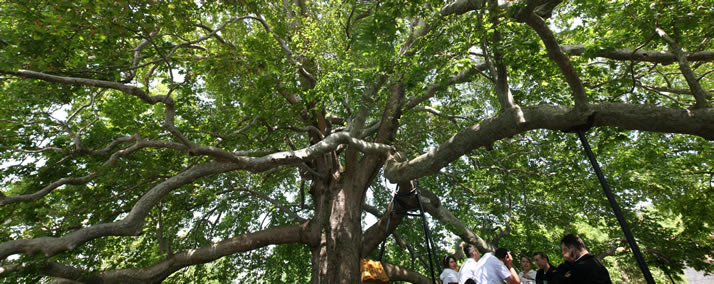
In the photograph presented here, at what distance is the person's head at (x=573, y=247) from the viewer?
3440 millimetres

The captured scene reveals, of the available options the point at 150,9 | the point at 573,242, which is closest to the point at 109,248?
the point at 150,9

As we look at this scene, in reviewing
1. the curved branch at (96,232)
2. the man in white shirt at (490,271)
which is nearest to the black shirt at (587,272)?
the man in white shirt at (490,271)

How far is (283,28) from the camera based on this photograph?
7.60m

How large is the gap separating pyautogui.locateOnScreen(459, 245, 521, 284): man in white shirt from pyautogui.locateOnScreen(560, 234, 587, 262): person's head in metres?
0.68

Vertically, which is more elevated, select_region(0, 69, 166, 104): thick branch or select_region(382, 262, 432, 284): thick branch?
select_region(0, 69, 166, 104): thick branch

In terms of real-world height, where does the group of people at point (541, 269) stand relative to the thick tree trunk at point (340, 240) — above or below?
below

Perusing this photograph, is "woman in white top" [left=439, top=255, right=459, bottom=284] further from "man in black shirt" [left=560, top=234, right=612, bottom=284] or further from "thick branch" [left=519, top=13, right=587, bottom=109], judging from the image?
"thick branch" [left=519, top=13, right=587, bottom=109]

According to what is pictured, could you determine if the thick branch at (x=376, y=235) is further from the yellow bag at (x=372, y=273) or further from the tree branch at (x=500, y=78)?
the tree branch at (x=500, y=78)

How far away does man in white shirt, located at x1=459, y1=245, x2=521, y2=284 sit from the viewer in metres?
3.91

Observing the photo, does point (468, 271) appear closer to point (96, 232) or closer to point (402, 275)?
point (402, 275)

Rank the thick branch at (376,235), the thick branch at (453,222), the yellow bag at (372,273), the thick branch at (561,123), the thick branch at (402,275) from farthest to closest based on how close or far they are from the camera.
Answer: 1. the thick branch at (402,275)
2. the thick branch at (376,235)
3. the thick branch at (453,222)
4. the yellow bag at (372,273)
5. the thick branch at (561,123)

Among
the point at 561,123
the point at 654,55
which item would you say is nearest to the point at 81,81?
the point at 561,123

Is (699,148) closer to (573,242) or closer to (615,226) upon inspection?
(615,226)

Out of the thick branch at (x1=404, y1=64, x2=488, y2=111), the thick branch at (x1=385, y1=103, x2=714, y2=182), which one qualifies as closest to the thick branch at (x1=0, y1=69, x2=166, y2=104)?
the thick branch at (x1=385, y1=103, x2=714, y2=182)
